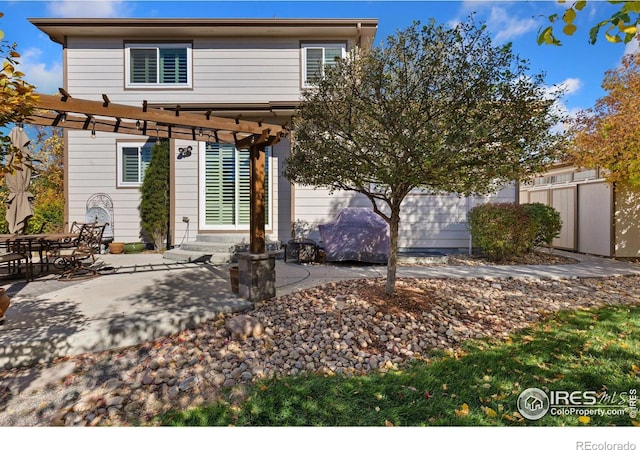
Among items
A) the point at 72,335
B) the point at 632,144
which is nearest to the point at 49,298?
the point at 72,335

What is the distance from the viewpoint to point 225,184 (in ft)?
33.0

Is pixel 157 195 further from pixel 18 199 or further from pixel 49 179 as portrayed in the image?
pixel 49 179

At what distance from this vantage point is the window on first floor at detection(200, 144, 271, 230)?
1001 cm

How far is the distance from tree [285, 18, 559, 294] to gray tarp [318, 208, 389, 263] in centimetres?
Answer: 387

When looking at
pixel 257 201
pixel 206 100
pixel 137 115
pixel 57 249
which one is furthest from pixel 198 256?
pixel 206 100

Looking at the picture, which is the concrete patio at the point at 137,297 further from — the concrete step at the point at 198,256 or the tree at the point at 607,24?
the tree at the point at 607,24

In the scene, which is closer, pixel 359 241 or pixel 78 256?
pixel 78 256

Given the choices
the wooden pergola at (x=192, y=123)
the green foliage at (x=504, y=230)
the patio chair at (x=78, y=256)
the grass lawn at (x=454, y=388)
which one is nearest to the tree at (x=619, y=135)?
the green foliage at (x=504, y=230)

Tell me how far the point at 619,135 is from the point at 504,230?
3470mm

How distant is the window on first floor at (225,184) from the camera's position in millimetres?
10008

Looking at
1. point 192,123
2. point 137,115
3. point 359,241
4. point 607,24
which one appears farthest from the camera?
point 359,241

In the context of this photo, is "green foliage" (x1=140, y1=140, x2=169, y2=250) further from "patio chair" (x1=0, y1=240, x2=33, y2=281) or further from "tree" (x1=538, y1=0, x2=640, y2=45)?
"tree" (x1=538, y1=0, x2=640, y2=45)

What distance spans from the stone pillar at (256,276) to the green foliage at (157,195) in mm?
6115

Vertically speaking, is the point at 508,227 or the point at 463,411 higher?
the point at 508,227
